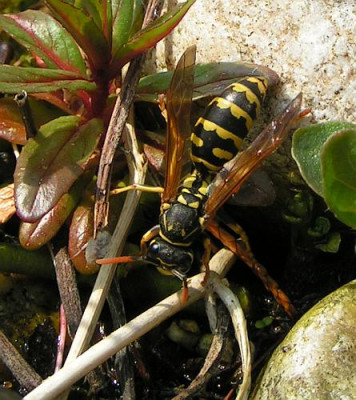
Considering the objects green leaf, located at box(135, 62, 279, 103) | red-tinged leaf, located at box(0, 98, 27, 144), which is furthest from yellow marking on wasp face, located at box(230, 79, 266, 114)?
red-tinged leaf, located at box(0, 98, 27, 144)

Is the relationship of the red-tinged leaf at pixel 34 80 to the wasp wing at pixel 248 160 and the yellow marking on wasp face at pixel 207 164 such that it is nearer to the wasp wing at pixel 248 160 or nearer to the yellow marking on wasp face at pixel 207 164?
the yellow marking on wasp face at pixel 207 164

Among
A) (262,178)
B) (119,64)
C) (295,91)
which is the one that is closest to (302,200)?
(262,178)

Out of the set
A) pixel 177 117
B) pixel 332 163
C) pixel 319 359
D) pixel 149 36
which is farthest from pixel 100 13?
pixel 319 359

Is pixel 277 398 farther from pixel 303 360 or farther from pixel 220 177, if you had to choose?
pixel 220 177

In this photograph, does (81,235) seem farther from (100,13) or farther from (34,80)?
(100,13)

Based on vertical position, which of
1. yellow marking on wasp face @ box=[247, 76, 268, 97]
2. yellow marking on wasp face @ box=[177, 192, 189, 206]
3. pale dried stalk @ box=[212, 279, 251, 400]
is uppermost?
yellow marking on wasp face @ box=[247, 76, 268, 97]

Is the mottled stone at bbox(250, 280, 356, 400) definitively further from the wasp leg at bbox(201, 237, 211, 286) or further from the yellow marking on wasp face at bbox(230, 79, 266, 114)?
the yellow marking on wasp face at bbox(230, 79, 266, 114)

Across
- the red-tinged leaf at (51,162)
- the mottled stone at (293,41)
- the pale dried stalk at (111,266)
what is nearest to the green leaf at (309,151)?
the mottled stone at (293,41)
